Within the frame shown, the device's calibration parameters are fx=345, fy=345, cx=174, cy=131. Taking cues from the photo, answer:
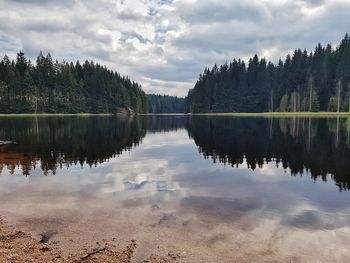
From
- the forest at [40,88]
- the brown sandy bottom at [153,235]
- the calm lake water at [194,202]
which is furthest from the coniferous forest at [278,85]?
the brown sandy bottom at [153,235]

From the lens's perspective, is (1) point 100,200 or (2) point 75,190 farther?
(2) point 75,190

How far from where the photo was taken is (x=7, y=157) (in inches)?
1220

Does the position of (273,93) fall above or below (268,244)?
above

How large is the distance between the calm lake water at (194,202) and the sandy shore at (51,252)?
0.42 metres

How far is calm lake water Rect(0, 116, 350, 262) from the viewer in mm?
11508

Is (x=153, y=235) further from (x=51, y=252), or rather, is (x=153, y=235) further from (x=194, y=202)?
(x=194, y=202)

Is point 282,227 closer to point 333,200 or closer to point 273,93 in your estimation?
point 333,200

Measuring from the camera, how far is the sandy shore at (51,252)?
998 centimetres

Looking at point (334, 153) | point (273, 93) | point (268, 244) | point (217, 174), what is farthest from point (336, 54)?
point (268, 244)

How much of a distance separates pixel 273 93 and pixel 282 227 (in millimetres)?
188806

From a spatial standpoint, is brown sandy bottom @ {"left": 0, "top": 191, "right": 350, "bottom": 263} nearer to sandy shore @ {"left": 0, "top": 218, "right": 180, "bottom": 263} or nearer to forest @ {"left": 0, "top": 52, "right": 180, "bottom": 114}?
sandy shore @ {"left": 0, "top": 218, "right": 180, "bottom": 263}

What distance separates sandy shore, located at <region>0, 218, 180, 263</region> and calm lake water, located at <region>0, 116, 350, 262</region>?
42 cm

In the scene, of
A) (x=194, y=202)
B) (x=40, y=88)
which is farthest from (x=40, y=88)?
(x=194, y=202)

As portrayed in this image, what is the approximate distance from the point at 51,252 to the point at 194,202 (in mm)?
7749
